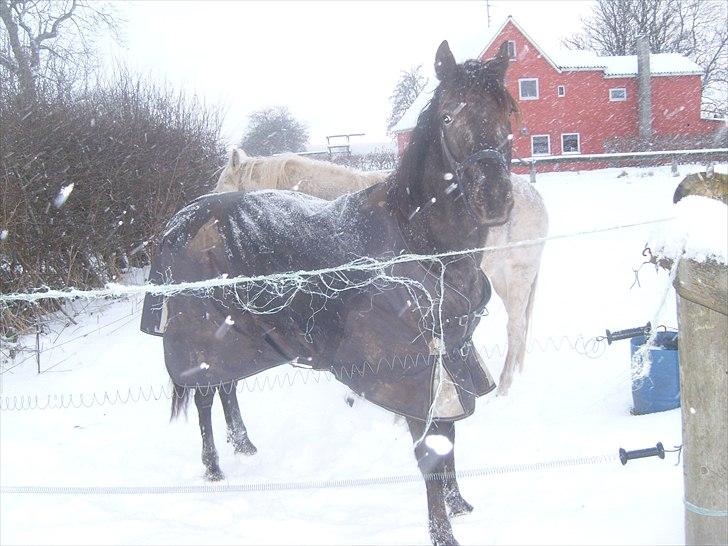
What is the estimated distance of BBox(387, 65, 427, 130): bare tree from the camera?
37250 mm

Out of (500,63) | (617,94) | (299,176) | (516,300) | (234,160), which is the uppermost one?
(617,94)

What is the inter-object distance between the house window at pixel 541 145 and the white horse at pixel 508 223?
24081 mm

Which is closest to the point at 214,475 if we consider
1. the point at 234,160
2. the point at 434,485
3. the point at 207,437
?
the point at 207,437

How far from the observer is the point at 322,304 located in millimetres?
2951

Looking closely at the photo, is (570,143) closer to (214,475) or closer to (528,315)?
(528,315)

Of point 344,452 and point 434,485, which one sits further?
point 344,452

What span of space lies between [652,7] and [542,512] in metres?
40.0

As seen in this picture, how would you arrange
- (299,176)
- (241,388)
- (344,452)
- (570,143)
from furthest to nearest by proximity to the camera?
(570,143) < (241,388) < (299,176) < (344,452)

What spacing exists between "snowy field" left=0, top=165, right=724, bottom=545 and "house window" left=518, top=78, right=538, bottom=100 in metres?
22.1

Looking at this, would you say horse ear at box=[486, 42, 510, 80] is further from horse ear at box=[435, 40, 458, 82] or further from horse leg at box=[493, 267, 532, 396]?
A: horse leg at box=[493, 267, 532, 396]

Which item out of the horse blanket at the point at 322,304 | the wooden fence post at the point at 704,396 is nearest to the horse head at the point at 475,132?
the horse blanket at the point at 322,304

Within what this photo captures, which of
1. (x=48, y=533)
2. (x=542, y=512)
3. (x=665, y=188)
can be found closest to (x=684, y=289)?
(x=542, y=512)

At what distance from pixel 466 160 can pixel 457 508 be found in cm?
160

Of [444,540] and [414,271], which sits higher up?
[414,271]
